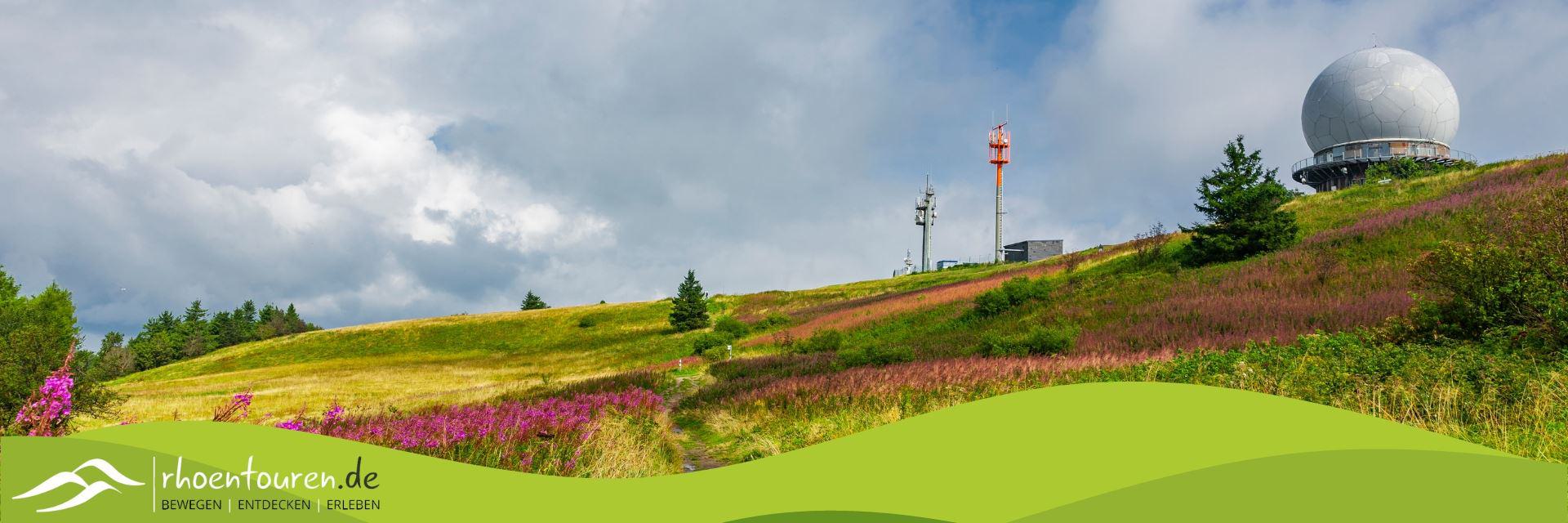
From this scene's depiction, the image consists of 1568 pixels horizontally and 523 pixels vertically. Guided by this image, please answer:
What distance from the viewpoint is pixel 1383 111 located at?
171 ft

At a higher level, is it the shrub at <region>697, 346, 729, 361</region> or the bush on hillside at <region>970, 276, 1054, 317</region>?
the bush on hillside at <region>970, 276, 1054, 317</region>

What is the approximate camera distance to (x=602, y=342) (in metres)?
51.6

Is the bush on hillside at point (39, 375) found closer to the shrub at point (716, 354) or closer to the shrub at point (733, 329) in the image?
the shrub at point (716, 354)

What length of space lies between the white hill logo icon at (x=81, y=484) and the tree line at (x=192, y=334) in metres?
69.3

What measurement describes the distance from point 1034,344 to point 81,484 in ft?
50.1

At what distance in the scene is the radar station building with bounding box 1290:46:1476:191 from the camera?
2044 inches

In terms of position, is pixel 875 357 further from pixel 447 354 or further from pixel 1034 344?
pixel 447 354

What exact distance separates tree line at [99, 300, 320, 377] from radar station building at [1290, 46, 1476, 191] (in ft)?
331

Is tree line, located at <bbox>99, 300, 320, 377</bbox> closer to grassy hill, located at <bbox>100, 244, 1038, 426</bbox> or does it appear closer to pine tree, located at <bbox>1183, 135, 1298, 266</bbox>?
grassy hill, located at <bbox>100, 244, 1038, 426</bbox>

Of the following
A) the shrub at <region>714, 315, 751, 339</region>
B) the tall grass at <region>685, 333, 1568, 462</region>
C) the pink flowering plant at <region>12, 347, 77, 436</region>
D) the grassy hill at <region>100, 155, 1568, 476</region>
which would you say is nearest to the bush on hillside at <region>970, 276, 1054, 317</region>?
the grassy hill at <region>100, 155, 1568, 476</region>

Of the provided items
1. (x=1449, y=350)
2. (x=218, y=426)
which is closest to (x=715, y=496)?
(x=218, y=426)

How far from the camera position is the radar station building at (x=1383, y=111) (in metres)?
51.9

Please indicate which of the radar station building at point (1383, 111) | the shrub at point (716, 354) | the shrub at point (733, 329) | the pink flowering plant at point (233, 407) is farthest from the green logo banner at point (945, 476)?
the radar station building at point (1383, 111)

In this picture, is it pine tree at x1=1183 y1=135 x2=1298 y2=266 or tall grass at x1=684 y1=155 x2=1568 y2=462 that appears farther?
pine tree at x1=1183 y1=135 x2=1298 y2=266
